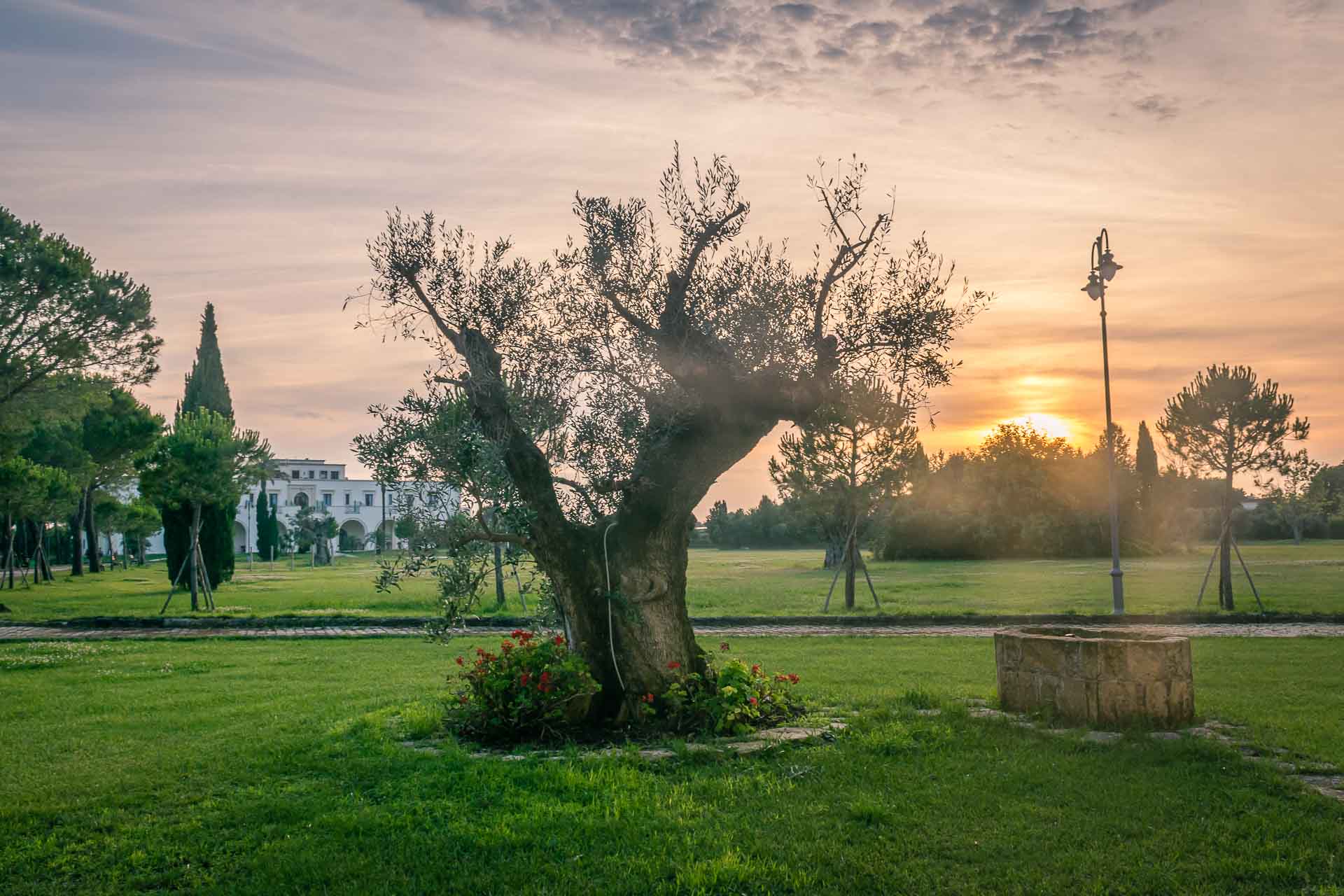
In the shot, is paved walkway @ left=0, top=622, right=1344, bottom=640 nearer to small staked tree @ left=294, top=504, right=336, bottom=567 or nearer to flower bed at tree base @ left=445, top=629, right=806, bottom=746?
flower bed at tree base @ left=445, top=629, right=806, bottom=746

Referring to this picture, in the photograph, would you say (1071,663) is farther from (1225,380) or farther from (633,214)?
(1225,380)

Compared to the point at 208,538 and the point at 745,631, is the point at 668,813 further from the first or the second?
the point at 208,538

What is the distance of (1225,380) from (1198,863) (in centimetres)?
2222

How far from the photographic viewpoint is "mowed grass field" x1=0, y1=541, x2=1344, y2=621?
84.5ft

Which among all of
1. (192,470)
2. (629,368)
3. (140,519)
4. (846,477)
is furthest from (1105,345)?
(140,519)

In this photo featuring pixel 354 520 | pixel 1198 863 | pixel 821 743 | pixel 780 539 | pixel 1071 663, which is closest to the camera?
pixel 1198 863

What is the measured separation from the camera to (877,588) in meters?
36.2

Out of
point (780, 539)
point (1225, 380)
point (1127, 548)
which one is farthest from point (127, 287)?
point (780, 539)

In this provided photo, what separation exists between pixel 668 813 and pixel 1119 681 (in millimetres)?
4948

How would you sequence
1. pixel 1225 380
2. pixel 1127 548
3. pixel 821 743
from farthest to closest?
pixel 1127 548, pixel 1225 380, pixel 821 743

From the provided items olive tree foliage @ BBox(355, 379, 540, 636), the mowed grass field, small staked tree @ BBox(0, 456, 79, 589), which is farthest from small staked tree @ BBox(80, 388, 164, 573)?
olive tree foliage @ BBox(355, 379, 540, 636)

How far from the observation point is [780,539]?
9669 centimetres

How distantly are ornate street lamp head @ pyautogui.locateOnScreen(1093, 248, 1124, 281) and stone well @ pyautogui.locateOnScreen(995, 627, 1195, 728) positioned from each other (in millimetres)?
13418

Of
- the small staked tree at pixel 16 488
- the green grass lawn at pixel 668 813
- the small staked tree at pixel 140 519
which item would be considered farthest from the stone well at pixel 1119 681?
the small staked tree at pixel 140 519
